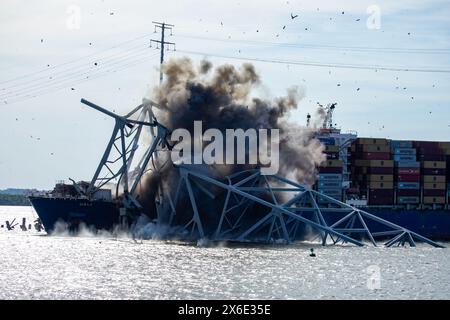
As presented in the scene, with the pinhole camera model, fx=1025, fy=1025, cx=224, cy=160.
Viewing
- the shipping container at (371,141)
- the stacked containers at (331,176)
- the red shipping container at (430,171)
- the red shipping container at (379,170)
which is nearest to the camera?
the stacked containers at (331,176)

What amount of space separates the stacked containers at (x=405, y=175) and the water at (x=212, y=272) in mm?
50243

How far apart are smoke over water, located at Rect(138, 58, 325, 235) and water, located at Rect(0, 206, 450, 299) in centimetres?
1501

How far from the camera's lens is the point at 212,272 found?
84062 mm

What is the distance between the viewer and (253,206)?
129 meters

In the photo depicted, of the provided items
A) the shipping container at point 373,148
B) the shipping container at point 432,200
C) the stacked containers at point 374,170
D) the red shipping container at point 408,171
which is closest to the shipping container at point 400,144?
the shipping container at point 373,148

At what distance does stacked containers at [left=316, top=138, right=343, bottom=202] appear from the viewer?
540 ft

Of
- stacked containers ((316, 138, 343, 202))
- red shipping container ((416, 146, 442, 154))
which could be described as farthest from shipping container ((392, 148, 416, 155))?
stacked containers ((316, 138, 343, 202))

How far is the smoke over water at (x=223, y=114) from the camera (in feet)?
423

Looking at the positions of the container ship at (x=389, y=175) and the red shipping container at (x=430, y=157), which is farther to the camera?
the red shipping container at (x=430, y=157)

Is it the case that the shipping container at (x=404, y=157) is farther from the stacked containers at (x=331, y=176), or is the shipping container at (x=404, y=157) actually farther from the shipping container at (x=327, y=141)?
the shipping container at (x=327, y=141)

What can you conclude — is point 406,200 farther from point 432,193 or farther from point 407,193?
point 432,193

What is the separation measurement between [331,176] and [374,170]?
8279mm

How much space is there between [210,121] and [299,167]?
14080mm
